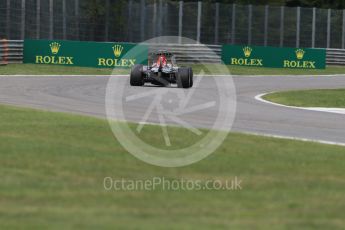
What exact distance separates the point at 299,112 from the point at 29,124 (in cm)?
718

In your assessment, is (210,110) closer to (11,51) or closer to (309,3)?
(11,51)

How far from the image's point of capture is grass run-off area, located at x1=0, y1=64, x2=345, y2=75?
101ft

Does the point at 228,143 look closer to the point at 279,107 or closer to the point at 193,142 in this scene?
the point at 193,142

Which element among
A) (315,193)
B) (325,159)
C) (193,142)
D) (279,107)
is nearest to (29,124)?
(193,142)

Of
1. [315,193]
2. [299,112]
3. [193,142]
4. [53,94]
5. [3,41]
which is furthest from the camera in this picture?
[3,41]

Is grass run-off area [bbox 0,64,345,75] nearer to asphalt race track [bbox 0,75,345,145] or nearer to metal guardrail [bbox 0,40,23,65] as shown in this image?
metal guardrail [bbox 0,40,23,65]

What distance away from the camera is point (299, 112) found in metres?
19.3

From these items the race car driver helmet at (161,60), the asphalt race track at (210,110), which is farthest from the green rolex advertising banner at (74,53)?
the race car driver helmet at (161,60)

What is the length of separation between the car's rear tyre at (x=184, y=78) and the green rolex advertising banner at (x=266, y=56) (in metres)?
15.6

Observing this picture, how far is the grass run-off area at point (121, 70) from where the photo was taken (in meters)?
30.7

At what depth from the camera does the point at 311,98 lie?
79.5 ft
